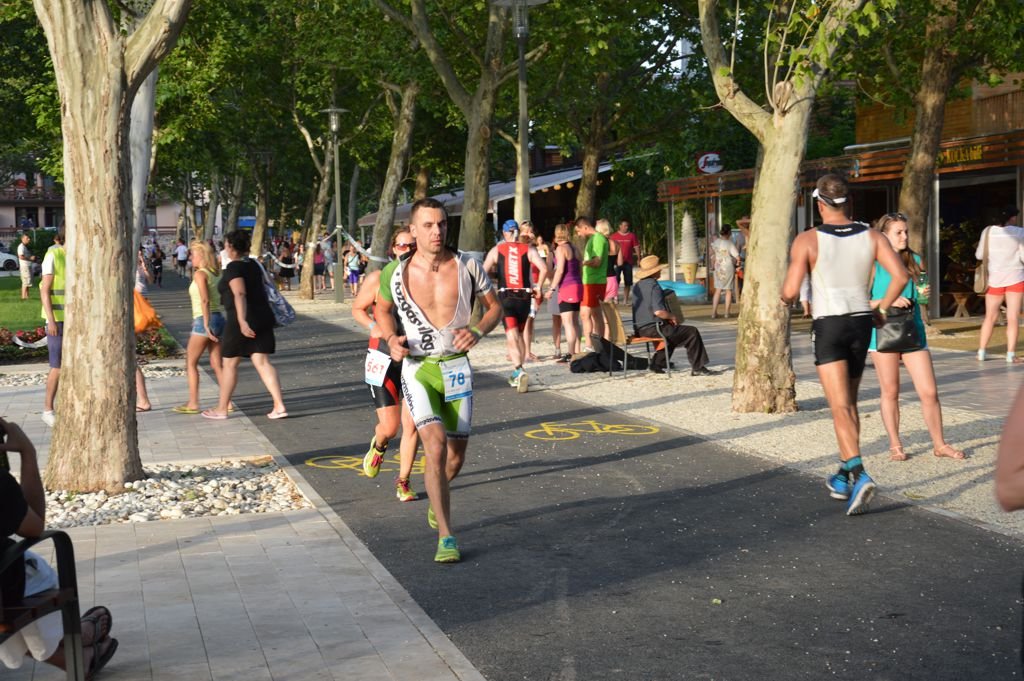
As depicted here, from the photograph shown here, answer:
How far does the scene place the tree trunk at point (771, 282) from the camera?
12.6 meters

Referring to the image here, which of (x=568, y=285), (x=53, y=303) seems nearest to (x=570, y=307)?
(x=568, y=285)

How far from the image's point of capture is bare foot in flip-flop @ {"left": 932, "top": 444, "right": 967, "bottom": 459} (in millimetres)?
9914

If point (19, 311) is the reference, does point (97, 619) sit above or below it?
below

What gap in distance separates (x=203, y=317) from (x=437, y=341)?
280 inches

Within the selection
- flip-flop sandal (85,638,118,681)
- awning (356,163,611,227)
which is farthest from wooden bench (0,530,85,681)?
awning (356,163,611,227)

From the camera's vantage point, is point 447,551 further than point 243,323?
No

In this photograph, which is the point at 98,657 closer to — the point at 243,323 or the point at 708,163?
the point at 243,323

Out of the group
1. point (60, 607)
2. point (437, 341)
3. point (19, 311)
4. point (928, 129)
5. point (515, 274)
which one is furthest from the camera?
point (19, 311)

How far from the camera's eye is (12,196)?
140 m

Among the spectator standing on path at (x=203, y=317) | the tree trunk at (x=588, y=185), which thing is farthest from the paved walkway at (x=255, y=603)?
the tree trunk at (x=588, y=185)

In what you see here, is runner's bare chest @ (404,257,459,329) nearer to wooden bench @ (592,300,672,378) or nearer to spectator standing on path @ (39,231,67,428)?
spectator standing on path @ (39,231,67,428)

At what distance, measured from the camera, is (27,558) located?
469cm

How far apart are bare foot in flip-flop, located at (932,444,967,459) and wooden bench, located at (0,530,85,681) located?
670cm

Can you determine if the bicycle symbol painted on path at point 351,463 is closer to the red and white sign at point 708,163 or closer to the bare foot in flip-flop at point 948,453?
the bare foot in flip-flop at point 948,453
